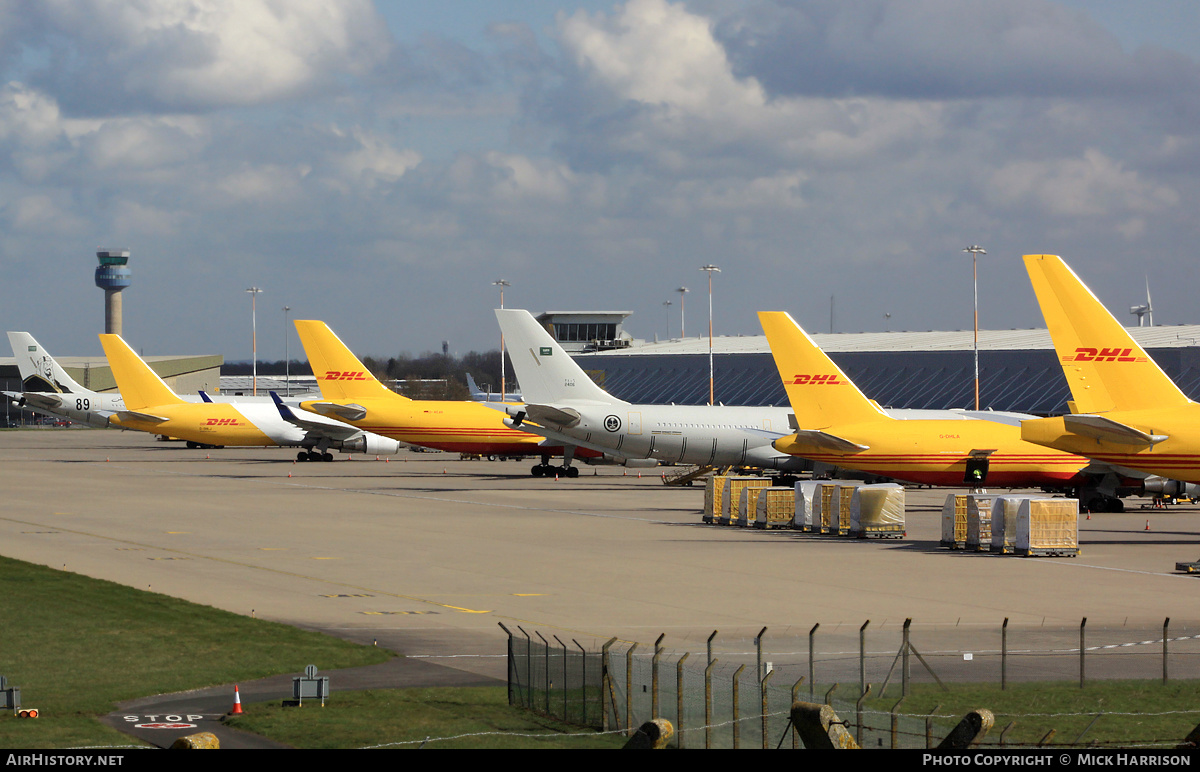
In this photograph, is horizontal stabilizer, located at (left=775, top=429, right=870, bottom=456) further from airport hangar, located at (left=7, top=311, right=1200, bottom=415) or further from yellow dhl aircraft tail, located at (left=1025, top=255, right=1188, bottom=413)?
airport hangar, located at (left=7, top=311, right=1200, bottom=415)

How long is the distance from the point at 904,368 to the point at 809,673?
112 m

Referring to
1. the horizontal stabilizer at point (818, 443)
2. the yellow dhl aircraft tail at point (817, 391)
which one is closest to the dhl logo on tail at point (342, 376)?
the yellow dhl aircraft tail at point (817, 391)

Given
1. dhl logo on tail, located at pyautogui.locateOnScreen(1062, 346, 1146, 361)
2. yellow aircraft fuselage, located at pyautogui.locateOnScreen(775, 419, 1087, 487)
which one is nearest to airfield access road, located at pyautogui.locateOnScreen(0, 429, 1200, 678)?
yellow aircraft fuselage, located at pyautogui.locateOnScreen(775, 419, 1087, 487)

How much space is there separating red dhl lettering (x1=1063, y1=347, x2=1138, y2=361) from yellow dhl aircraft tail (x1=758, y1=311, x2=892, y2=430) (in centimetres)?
1284

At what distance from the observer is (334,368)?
3211 inches

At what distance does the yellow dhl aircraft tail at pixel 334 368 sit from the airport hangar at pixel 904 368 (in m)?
47.3

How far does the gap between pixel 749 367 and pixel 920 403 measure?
79.7ft

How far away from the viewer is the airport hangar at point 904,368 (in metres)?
109

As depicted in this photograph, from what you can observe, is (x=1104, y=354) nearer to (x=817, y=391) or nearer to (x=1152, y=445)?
(x=1152, y=445)

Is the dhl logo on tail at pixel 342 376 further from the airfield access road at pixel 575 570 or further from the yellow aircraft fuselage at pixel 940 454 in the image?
the yellow aircraft fuselage at pixel 940 454

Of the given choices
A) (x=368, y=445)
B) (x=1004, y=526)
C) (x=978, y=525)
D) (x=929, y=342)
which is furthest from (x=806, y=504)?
(x=929, y=342)

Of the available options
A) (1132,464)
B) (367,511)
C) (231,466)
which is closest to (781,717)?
(1132,464)

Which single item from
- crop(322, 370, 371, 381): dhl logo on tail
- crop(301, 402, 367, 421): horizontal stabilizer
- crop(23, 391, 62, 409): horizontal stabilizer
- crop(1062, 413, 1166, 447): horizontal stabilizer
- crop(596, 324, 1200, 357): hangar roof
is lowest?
crop(1062, 413, 1166, 447): horizontal stabilizer

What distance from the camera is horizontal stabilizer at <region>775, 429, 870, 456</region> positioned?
158 ft
